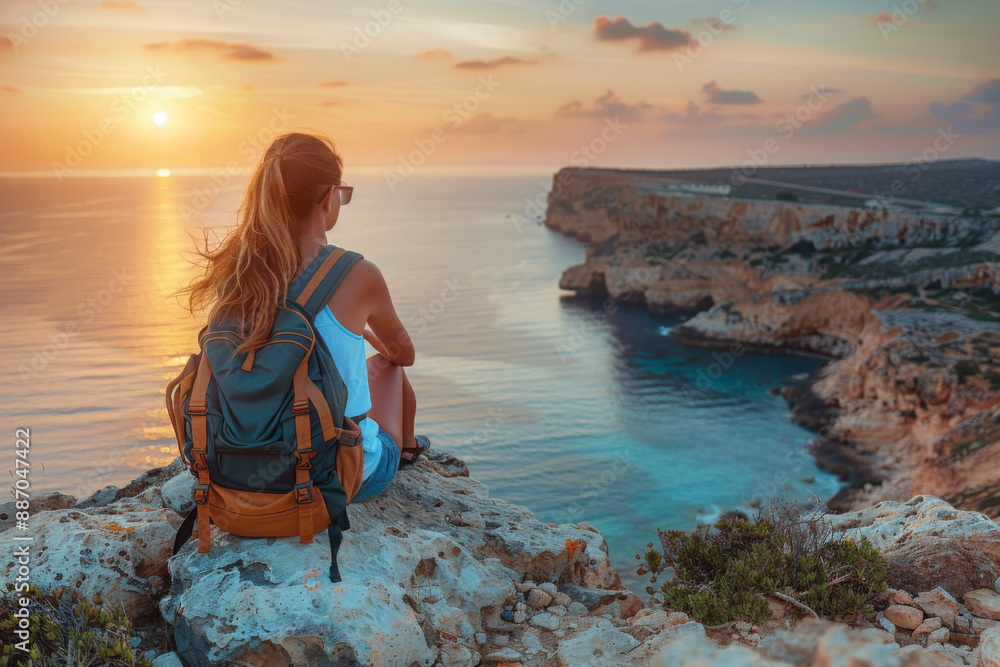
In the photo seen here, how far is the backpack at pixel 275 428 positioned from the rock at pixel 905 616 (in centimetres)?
343

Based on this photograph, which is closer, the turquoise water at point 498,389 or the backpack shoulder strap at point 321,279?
the backpack shoulder strap at point 321,279

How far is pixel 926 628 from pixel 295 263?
172 inches

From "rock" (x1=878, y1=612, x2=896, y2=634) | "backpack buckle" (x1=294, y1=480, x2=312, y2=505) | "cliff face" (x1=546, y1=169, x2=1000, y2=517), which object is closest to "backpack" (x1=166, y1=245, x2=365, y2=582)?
"backpack buckle" (x1=294, y1=480, x2=312, y2=505)

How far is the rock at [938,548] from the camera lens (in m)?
4.64

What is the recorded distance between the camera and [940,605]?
4.30 metres

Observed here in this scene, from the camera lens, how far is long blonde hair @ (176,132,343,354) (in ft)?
11.8

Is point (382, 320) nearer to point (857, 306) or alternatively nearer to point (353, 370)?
point (353, 370)

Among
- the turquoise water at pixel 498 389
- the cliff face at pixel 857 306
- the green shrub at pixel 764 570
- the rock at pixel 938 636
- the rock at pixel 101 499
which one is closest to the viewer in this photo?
the rock at pixel 938 636

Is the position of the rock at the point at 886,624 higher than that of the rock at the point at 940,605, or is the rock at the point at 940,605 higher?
the rock at the point at 940,605

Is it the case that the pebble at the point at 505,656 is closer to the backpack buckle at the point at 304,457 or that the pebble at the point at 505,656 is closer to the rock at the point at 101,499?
the backpack buckle at the point at 304,457

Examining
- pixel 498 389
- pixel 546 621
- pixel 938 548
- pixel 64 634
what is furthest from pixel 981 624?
pixel 498 389

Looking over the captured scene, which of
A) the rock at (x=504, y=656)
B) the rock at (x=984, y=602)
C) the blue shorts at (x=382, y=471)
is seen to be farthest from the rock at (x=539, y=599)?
the rock at (x=984, y=602)

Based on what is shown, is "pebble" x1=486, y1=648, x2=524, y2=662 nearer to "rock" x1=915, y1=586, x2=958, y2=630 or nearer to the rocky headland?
the rocky headland

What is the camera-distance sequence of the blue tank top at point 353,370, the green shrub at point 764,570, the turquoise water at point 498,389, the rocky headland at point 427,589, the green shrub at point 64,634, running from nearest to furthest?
the green shrub at point 64,634 < the rocky headland at point 427,589 < the blue tank top at point 353,370 < the green shrub at point 764,570 < the turquoise water at point 498,389
